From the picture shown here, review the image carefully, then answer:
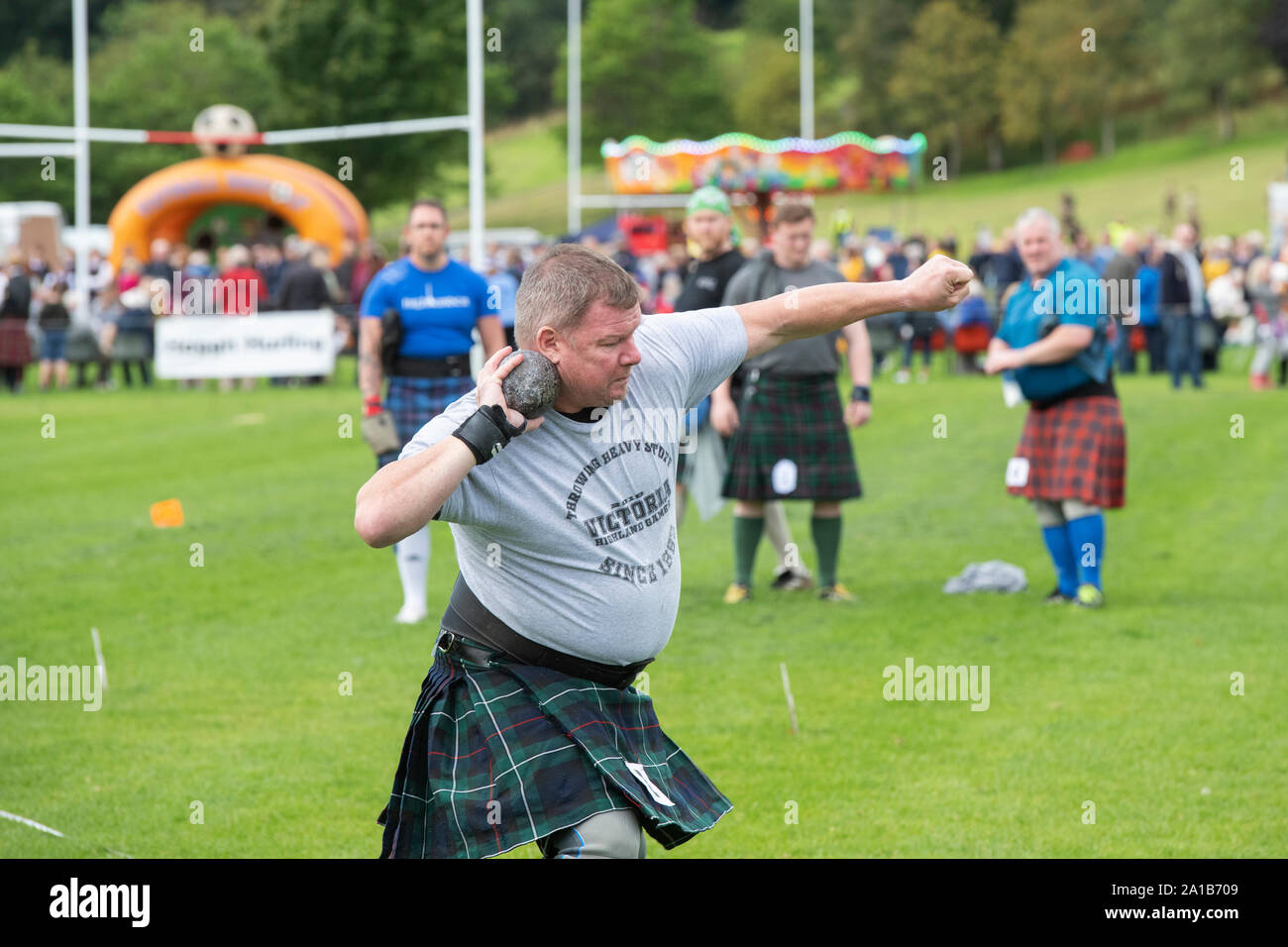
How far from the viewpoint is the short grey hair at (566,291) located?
2777 mm

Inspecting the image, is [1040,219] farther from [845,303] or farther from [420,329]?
[845,303]

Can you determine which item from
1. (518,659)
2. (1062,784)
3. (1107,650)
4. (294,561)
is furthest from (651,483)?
(294,561)

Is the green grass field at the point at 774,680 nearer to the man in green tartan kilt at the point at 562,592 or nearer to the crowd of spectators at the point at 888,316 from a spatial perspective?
the man in green tartan kilt at the point at 562,592

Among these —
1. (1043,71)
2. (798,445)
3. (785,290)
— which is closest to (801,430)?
(798,445)

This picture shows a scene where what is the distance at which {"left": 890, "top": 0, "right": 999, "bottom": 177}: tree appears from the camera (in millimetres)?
55312

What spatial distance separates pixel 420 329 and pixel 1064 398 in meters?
2.86

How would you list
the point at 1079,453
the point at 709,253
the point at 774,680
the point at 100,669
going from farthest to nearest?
the point at 709,253 → the point at 1079,453 → the point at 774,680 → the point at 100,669

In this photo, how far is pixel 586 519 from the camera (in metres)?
2.88

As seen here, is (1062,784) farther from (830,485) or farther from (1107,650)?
(830,485)

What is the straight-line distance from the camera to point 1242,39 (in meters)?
53.1

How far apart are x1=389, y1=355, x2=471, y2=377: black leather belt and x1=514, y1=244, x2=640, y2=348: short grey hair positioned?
13.6 feet

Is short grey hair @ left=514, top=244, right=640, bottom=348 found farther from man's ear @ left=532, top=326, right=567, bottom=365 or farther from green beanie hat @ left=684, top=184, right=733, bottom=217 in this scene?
green beanie hat @ left=684, top=184, right=733, bottom=217

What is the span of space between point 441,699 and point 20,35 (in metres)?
72.0

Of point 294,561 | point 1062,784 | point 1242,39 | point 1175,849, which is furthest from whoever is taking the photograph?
point 1242,39
